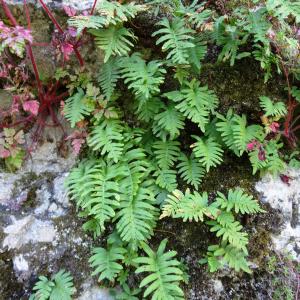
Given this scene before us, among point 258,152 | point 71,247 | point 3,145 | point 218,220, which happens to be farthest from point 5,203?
point 258,152

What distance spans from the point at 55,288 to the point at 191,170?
1.71 m

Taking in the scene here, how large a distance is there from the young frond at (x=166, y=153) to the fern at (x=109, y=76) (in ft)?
2.36

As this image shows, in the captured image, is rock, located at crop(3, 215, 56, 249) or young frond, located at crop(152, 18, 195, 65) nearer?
young frond, located at crop(152, 18, 195, 65)

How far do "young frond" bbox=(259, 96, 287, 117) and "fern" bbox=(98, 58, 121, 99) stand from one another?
1.53m

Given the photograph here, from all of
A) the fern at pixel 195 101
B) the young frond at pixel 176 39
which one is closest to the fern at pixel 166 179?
the fern at pixel 195 101

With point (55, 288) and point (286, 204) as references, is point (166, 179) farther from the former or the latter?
point (55, 288)

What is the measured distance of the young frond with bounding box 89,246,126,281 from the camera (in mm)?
3168

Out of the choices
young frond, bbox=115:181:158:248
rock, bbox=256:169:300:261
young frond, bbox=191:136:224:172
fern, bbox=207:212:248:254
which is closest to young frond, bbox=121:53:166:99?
young frond, bbox=191:136:224:172

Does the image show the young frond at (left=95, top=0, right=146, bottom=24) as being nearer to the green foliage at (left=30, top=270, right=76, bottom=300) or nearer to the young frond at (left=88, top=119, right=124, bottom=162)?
the young frond at (left=88, top=119, right=124, bottom=162)

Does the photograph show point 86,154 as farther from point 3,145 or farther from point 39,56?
point 39,56

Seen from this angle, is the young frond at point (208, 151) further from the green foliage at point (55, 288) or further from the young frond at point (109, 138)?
the green foliage at point (55, 288)

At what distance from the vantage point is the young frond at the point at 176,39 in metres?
3.34

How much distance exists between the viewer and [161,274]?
3.11 m

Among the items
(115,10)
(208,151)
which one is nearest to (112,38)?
(115,10)
